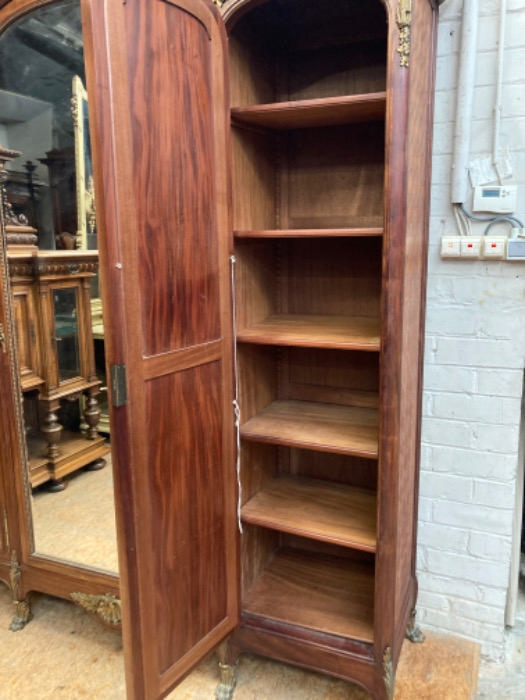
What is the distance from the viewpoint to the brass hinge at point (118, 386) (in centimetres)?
116

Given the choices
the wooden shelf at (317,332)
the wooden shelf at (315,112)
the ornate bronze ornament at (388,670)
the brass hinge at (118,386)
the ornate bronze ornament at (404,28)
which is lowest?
the ornate bronze ornament at (388,670)

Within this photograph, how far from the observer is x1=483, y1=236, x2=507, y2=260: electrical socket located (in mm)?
1573

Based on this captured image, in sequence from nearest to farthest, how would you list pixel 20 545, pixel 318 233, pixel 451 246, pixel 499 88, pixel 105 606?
pixel 318 233, pixel 499 88, pixel 451 246, pixel 105 606, pixel 20 545

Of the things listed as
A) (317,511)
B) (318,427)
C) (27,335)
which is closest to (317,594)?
(317,511)

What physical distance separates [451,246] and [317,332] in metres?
0.48

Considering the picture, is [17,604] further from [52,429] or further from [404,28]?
[404,28]

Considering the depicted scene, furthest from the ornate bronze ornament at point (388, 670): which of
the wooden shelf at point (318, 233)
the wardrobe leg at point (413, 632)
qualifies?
the wooden shelf at point (318, 233)

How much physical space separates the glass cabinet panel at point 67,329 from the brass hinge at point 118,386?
1.86 feet

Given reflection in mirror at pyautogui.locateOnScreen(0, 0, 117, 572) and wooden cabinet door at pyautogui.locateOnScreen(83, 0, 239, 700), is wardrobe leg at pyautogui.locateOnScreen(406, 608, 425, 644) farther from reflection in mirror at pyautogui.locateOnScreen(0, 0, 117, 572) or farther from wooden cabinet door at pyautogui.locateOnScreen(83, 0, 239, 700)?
reflection in mirror at pyautogui.locateOnScreen(0, 0, 117, 572)

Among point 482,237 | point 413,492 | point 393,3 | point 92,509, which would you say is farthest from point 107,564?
point 393,3

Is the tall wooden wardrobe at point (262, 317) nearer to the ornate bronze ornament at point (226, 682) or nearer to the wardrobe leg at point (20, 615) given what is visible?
the ornate bronze ornament at point (226, 682)

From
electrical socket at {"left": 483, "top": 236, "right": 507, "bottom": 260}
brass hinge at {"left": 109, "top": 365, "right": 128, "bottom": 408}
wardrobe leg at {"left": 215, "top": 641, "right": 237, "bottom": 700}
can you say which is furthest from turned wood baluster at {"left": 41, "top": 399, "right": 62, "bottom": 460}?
electrical socket at {"left": 483, "top": 236, "right": 507, "bottom": 260}

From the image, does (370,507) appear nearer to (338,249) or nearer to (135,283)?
(338,249)

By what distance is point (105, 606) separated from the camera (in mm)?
1726
